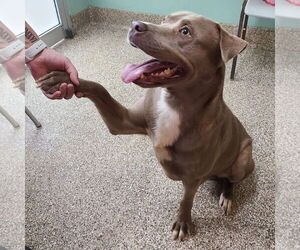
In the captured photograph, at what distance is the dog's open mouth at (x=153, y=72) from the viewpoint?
964 mm

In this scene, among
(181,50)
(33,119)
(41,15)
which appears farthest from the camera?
(41,15)

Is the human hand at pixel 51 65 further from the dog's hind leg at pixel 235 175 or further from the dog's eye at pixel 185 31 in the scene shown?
the dog's hind leg at pixel 235 175

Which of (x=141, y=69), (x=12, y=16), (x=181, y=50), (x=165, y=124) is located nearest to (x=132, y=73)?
(x=141, y=69)

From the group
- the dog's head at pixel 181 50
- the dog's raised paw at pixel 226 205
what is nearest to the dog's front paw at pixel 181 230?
the dog's raised paw at pixel 226 205

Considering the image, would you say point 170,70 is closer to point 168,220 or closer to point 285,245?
point 168,220

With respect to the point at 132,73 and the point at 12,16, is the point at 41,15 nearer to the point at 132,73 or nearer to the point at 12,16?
the point at 12,16

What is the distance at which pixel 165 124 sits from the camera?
3.87 ft

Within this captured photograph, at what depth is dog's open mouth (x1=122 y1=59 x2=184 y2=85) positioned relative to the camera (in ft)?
3.16

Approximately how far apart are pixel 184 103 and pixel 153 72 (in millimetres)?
185

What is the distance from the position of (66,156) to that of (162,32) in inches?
43.3

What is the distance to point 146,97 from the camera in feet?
4.18

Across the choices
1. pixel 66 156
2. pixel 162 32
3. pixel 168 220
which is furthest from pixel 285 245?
pixel 66 156

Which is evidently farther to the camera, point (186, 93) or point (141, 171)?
point (141, 171)

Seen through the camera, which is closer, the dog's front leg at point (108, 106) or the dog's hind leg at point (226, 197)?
the dog's front leg at point (108, 106)
